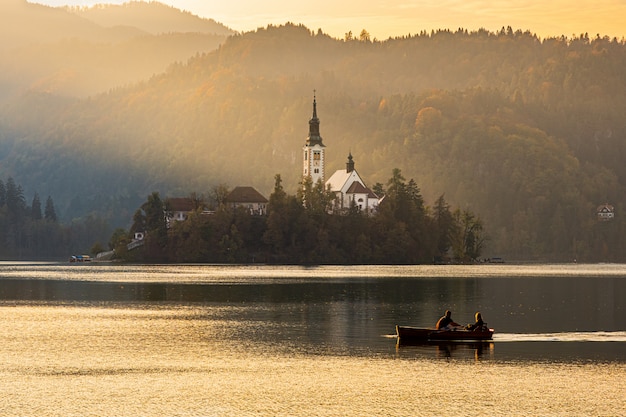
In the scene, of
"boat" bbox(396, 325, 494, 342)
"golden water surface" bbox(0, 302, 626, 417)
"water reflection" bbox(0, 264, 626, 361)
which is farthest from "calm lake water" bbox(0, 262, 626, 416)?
"boat" bbox(396, 325, 494, 342)

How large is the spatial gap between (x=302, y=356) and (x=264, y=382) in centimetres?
1128

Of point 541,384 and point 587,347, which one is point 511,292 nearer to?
point 587,347

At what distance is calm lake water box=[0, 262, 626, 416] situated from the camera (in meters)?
57.3

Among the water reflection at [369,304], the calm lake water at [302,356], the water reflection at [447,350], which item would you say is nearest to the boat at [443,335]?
the water reflection at [447,350]

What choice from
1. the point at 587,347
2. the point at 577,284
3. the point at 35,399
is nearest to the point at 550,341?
the point at 587,347

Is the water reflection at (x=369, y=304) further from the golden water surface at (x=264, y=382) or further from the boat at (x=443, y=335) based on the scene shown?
the golden water surface at (x=264, y=382)

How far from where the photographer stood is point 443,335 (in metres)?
82.5

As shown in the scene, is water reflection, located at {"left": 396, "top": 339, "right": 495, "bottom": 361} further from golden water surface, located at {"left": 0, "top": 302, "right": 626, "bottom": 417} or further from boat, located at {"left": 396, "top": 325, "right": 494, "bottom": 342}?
golden water surface, located at {"left": 0, "top": 302, "right": 626, "bottom": 417}

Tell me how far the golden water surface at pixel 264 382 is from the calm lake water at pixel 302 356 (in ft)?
0.37

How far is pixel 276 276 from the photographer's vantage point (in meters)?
194

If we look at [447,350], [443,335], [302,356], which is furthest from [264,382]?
[443,335]

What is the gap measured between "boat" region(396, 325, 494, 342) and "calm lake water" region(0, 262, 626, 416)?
87 cm

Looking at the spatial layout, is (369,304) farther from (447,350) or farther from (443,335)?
(447,350)

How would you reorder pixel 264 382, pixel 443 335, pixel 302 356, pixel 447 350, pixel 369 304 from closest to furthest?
pixel 264 382 < pixel 302 356 < pixel 447 350 < pixel 443 335 < pixel 369 304
